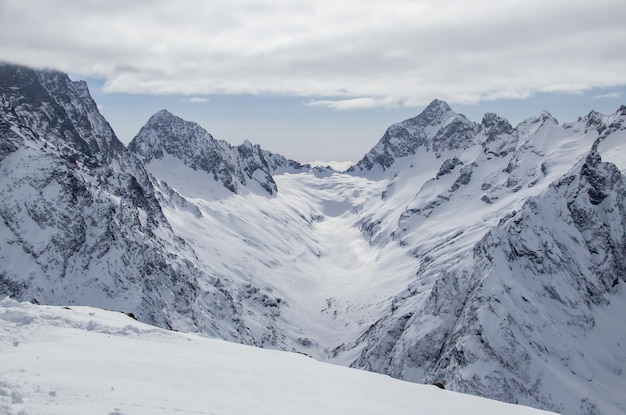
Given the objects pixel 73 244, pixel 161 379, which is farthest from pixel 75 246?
pixel 161 379

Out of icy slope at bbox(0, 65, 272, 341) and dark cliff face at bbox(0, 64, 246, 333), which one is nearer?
dark cliff face at bbox(0, 64, 246, 333)

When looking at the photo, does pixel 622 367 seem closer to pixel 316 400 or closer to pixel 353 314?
pixel 353 314

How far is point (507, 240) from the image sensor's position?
392 ft

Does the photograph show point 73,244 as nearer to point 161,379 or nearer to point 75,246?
point 75,246

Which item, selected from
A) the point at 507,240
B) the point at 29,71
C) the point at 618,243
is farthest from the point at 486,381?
the point at 29,71

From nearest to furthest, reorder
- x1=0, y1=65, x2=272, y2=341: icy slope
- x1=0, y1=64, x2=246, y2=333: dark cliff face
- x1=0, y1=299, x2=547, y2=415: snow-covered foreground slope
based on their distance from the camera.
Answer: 1. x1=0, y1=299, x2=547, y2=415: snow-covered foreground slope
2. x1=0, y1=64, x2=246, y2=333: dark cliff face
3. x1=0, y1=65, x2=272, y2=341: icy slope

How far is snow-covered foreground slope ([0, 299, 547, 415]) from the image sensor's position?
49.1 feet

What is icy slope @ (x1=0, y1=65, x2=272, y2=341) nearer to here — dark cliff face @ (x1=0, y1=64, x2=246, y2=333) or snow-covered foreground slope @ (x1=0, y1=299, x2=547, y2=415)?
dark cliff face @ (x1=0, y1=64, x2=246, y2=333)

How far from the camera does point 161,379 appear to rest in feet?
59.1

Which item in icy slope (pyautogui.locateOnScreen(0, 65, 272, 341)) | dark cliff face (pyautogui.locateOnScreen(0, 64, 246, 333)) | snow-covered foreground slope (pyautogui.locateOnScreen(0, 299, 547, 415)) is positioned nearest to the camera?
snow-covered foreground slope (pyautogui.locateOnScreen(0, 299, 547, 415))

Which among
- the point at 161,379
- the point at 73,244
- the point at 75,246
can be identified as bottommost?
the point at 75,246

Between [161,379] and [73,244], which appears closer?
[161,379]

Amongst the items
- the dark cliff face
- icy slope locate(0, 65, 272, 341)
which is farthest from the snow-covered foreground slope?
the dark cliff face

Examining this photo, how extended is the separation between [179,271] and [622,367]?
357ft
